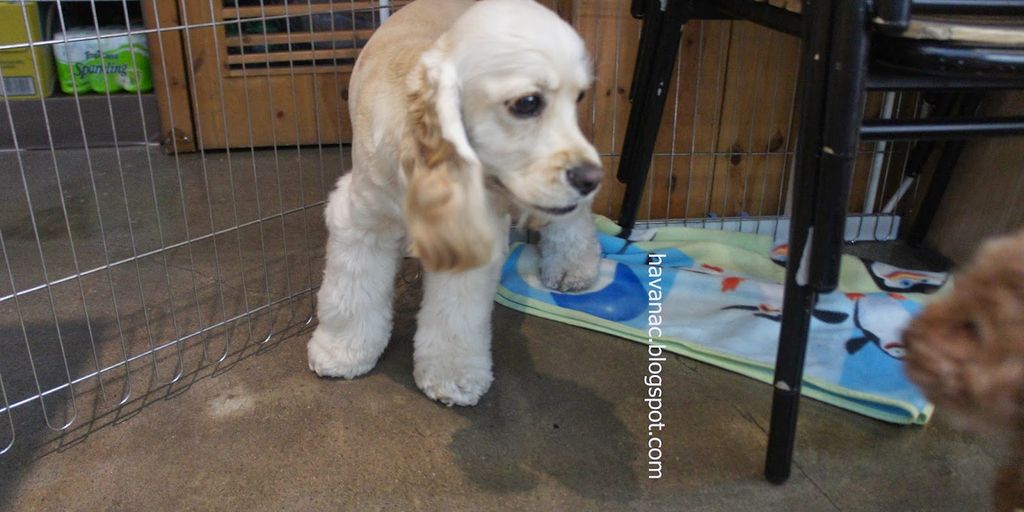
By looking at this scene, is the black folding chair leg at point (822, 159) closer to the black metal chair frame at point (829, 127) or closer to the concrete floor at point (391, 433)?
the black metal chair frame at point (829, 127)

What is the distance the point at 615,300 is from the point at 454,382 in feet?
1.46

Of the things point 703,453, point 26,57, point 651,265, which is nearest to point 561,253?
point 651,265

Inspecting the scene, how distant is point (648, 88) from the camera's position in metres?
1.55

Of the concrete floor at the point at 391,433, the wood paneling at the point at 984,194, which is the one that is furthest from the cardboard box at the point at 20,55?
the wood paneling at the point at 984,194

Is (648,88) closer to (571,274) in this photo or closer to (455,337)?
(571,274)

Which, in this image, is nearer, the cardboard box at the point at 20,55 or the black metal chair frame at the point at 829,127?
the black metal chair frame at the point at 829,127

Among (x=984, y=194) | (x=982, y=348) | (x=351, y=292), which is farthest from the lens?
(x=984, y=194)

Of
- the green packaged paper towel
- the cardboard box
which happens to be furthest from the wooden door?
the cardboard box

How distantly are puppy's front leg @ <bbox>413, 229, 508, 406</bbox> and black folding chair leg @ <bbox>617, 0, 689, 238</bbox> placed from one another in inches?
20.0

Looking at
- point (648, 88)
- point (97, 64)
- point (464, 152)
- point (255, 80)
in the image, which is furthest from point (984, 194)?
point (97, 64)

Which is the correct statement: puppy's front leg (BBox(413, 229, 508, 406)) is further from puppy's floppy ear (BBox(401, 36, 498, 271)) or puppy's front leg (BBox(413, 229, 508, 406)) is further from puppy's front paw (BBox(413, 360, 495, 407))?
puppy's floppy ear (BBox(401, 36, 498, 271))

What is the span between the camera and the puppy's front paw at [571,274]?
1.58m

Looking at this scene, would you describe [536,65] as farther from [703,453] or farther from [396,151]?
[703,453]

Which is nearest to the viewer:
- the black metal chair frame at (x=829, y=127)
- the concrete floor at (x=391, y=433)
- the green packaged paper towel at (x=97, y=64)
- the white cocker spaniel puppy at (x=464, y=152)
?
the black metal chair frame at (x=829, y=127)
